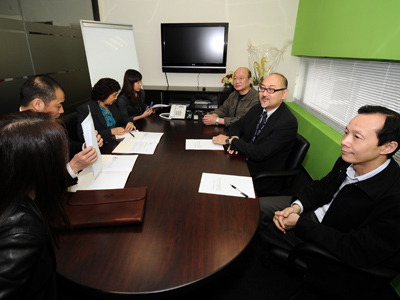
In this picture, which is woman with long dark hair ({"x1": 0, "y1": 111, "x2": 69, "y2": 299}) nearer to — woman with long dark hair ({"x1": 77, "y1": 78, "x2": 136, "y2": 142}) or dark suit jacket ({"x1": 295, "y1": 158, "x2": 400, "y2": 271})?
dark suit jacket ({"x1": 295, "y1": 158, "x2": 400, "y2": 271})

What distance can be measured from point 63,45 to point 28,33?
758mm

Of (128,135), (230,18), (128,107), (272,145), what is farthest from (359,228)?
(230,18)

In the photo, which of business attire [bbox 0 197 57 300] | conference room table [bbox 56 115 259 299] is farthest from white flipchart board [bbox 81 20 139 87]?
business attire [bbox 0 197 57 300]

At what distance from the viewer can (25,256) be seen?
66cm

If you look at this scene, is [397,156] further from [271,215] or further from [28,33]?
[28,33]

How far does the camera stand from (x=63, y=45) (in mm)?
3311

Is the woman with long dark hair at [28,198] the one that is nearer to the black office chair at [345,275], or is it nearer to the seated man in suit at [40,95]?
the seated man in suit at [40,95]

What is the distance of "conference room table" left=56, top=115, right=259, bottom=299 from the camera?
774mm

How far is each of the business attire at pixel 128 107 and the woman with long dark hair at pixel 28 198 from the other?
198 centimetres

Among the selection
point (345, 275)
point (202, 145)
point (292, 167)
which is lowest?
point (345, 275)

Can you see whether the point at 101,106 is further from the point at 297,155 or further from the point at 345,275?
the point at 345,275

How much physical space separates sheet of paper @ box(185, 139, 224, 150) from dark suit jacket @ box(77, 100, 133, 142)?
683 millimetres

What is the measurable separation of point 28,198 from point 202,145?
133 centimetres

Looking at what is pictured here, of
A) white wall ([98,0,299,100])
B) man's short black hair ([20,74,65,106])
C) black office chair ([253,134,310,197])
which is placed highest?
white wall ([98,0,299,100])
